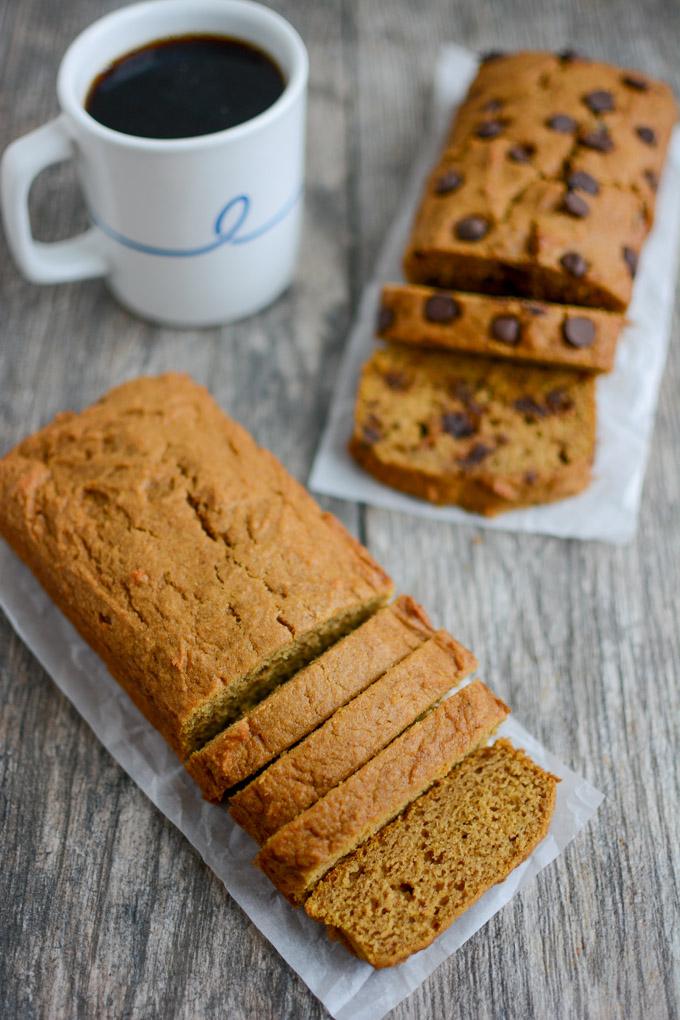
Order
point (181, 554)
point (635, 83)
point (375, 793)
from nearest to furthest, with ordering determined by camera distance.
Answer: point (375, 793)
point (181, 554)
point (635, 83)

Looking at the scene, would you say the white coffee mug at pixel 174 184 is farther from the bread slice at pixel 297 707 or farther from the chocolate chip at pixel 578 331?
the bread slice at pixel 297 707

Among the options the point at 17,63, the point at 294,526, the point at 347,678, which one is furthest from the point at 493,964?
the point at 17,63

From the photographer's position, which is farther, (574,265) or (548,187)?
(548,187)

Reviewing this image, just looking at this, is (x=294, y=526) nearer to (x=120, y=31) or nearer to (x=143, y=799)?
(x=143, y=799)

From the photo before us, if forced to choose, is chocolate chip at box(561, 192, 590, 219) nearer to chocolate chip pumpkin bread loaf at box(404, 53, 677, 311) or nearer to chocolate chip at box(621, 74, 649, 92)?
chocolate chip pumpkin bread loaf at box(404, 53, 677, 311)

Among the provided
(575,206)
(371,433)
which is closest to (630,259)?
(575,206)

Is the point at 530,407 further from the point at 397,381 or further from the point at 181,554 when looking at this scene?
the point at 181,554

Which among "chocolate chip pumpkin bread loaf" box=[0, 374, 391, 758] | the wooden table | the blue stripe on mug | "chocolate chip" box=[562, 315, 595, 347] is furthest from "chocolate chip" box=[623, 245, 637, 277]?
"chocolate chip pumpkin bread loaf" box=[0, 374, 391, 758]
